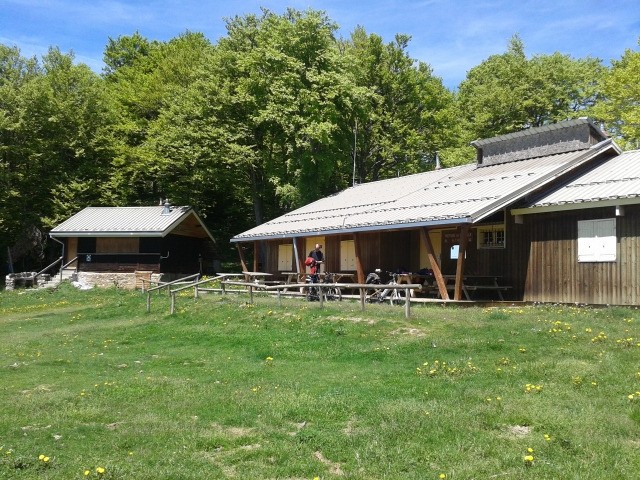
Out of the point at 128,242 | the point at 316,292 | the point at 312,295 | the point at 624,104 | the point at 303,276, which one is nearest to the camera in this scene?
the point at 312,295

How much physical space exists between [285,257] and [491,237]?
12.6m

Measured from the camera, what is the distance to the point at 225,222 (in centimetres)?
4984

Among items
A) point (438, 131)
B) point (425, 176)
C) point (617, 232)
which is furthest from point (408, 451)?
point (438, 131)

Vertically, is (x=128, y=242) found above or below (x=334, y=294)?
above

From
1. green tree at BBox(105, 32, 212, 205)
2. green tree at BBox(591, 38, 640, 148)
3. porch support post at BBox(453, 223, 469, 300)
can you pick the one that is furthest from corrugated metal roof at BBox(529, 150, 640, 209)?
green tree at BBox(105, 32, 212, 205)

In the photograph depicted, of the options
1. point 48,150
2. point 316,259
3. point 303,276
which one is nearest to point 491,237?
point 316,259

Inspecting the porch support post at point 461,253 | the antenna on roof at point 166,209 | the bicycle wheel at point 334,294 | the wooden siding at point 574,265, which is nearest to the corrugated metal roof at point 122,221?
the antenna on roof at point 166,209

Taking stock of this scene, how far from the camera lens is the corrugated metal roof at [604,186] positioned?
17.3 meters

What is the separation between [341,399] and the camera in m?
8.69

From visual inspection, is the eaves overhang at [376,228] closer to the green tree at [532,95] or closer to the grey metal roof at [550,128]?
the grey metal roof at [550,128]

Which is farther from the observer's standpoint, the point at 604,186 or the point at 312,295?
the point at 312,295

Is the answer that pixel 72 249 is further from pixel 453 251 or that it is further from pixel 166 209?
pixel 453 251

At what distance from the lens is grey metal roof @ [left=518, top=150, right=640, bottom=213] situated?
17141mm

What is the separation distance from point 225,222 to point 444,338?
3844 cm
